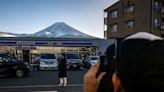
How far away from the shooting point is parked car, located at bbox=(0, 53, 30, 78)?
869 inches

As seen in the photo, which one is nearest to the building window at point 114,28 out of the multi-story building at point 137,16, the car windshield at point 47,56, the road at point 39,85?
the multi-story building at point 137,16

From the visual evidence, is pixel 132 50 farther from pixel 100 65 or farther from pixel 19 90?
pixel 19 90

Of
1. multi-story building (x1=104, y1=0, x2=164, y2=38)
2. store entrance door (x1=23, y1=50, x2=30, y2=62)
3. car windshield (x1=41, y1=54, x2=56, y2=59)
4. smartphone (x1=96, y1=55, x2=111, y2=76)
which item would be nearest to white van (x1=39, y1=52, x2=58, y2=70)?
car windshield (x1=41, y1=54, x2=56, y2=59)

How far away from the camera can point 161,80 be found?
1.10m

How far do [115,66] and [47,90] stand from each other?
13969 mm

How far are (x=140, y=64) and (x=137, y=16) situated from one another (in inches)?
2014

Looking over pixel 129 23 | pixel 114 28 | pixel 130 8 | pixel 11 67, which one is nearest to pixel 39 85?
pixel 11 67

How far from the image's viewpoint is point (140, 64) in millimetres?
1105

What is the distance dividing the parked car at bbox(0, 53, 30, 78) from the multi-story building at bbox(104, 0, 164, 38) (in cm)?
2539

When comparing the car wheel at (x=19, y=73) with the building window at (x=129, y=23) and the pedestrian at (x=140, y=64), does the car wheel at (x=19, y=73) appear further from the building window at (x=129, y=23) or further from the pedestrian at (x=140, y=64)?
the building window at (x=129, y=23)

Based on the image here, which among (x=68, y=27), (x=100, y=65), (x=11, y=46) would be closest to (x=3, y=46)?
(x=11, y=46)

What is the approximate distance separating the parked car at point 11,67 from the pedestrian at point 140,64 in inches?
836

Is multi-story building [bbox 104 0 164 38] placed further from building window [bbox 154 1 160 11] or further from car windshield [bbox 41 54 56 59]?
car windshield [bbox 41 54 56 59]

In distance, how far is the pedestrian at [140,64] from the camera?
3.58 ft
